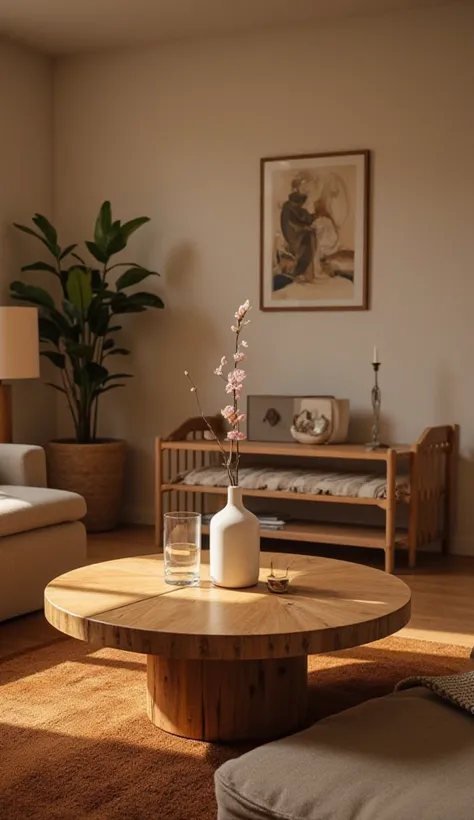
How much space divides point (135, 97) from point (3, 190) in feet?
3.00

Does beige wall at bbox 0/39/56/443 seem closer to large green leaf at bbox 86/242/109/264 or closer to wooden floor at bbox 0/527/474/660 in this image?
large green leaf at bbox 86/242/109/264

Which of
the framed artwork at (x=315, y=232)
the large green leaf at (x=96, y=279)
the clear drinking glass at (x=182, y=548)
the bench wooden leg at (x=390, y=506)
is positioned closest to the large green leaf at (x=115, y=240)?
the large green leaf at (x=96, y=279)

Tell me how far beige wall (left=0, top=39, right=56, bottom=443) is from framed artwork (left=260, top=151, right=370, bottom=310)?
4.53 ft

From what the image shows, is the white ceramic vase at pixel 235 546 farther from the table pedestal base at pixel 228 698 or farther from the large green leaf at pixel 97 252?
the large green leaf at pixel 97 252

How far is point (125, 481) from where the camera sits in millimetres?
5867

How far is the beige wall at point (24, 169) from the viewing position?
18.2ft

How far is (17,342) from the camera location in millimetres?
4496

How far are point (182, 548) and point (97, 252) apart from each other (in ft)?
9.87

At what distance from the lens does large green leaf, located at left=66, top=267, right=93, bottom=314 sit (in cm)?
530

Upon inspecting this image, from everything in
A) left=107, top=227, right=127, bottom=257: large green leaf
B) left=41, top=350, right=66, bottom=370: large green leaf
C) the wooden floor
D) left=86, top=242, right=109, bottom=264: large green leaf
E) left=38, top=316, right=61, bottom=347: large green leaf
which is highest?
left=107, top=227, right=127, bottom=257: large green leaf

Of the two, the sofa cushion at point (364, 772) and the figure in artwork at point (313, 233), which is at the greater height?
the figure in artwork at point (313, 233)

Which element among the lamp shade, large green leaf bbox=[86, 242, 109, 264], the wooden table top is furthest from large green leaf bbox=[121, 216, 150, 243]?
the wooden table top

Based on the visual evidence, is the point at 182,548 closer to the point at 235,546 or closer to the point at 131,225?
the point at 235,546

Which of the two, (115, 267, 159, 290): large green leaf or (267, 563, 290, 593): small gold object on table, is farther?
(115, 267, 159, 290): large green leaf
